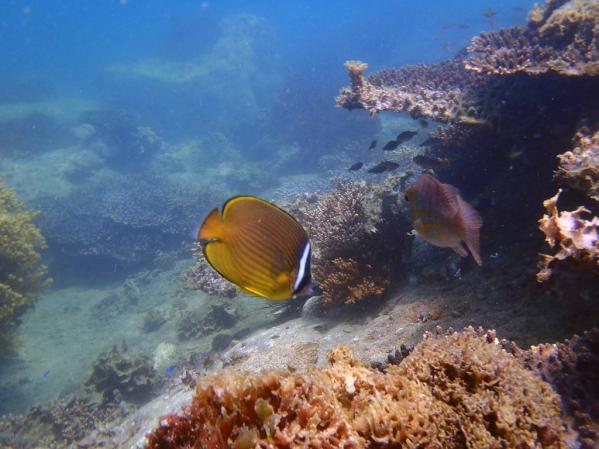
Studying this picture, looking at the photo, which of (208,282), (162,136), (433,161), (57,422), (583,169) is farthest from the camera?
(162,136)

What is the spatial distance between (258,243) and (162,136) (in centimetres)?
3753

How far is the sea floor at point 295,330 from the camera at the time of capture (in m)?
3.66

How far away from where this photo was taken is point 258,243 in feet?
5.05

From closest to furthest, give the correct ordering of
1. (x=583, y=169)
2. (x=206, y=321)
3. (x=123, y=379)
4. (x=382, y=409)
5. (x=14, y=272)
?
1. (x=382, y=409)
2. (x=583, y=169)
3. (x=123, y=379)
4. (x=206, y=321)
5. (x=14, y=272)

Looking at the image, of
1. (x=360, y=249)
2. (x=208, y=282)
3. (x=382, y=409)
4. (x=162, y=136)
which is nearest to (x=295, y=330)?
(x=360, y=249)

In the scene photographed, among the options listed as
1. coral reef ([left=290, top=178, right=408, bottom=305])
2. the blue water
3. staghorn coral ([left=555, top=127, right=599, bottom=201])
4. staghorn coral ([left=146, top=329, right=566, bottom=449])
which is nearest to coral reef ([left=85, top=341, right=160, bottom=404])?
the blue water

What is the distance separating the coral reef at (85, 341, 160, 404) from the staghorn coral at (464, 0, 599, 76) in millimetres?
9103

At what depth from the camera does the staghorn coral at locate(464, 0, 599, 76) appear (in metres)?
4.90

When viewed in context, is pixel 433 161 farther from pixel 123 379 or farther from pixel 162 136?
pixel 162 136

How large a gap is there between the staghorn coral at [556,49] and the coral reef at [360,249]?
262cm

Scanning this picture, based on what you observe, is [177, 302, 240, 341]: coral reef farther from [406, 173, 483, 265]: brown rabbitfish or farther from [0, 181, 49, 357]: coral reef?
[406, 173, 483, 265]: brown rabbitfish

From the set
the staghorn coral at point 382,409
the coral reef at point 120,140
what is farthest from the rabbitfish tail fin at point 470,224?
the coral reef at point 120,140

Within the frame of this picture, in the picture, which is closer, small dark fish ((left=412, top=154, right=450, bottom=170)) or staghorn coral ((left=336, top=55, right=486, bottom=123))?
staghorn coral ((left=336, top=55, right=486, bottom=123))

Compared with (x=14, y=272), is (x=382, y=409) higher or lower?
lower
